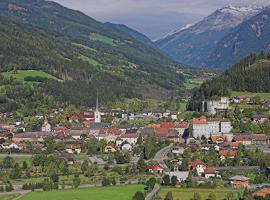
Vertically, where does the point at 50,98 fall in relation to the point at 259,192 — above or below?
above

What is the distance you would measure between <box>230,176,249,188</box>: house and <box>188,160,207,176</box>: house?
→ 514 centimetres

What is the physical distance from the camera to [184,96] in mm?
142750

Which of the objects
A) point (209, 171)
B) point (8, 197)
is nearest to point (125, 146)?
point (209, 171)

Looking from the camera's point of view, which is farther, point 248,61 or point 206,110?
point 248,61

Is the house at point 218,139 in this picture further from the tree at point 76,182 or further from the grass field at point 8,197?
the grass field at point 8,197

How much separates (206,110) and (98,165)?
35510 mm

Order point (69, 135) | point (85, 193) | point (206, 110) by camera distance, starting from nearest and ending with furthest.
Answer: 1. point (85, 193)
2. point (69, 135)
3. point (206, 110)

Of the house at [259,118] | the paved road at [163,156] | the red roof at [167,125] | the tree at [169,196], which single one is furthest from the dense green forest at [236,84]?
the tree at [169,196]

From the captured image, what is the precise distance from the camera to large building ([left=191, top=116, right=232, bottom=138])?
84.1m

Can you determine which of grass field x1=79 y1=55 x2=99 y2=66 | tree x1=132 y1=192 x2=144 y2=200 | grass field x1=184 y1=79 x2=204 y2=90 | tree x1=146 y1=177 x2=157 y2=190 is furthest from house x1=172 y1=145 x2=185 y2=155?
grass field x1=184 y1=79 x2=204 y2=90

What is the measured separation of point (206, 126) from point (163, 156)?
582 inches

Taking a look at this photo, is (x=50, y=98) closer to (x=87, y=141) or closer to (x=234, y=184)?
(x=87, y=141)

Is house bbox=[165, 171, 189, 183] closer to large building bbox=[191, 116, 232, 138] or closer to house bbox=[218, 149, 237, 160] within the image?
house bbox=[218, 149, 237, 160]

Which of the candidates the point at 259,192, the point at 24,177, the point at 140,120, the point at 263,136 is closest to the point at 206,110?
the point at 140,120
